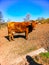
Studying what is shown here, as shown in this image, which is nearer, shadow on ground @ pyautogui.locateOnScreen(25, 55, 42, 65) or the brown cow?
shadow on ground @ pyautogui.locateOnScreen(25, 55, 42, 65)

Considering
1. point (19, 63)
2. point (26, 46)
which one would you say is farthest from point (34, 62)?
point (26, 46)

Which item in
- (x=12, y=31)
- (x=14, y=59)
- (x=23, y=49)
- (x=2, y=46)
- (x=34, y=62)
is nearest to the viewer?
(x=34, y=62)

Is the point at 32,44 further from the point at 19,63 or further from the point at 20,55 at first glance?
the point at 19,63

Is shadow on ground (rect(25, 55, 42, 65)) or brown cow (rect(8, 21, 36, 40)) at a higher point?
brown cow (rect(8, 21, 36, 40))

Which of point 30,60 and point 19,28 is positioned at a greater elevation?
point 19,28

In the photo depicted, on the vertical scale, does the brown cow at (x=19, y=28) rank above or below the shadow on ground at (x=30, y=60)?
above

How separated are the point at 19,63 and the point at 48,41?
9.71 ft

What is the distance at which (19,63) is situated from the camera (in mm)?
9047

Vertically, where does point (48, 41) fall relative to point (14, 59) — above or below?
above

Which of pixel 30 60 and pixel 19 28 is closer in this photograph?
pixel 30 60

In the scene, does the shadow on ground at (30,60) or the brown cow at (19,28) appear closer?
→ the shadow on ground at (30,60)

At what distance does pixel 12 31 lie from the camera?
13.7 meters

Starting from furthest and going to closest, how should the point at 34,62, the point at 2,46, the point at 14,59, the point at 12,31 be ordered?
the point at 12,31
the point at 2,46
the point at 14,59
the point at 34,62

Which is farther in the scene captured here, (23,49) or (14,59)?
(23,49)
